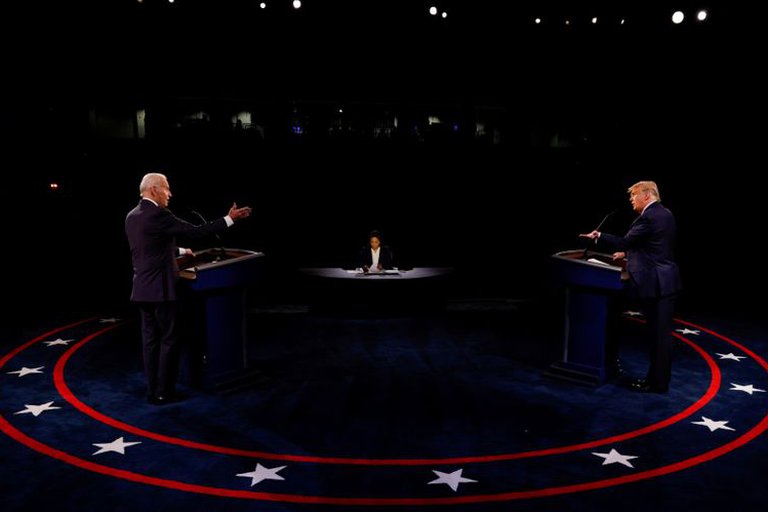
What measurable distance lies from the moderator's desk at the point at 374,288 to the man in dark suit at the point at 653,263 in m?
3.17

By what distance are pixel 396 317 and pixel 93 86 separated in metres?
8.46

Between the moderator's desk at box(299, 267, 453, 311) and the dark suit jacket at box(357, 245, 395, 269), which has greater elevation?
the dark suit jacket at box(357, 245, 395, 269)

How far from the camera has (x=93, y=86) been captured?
11.7 meters

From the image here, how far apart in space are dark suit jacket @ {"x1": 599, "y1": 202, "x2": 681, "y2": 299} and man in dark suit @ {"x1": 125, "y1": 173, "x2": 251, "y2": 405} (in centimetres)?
324

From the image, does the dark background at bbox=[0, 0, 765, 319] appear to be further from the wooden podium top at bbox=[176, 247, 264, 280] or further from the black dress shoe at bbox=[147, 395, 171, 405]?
the black dress shoe at bbox=[147, 395, 171, 405]

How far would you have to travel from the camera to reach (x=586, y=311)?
528 centimetres

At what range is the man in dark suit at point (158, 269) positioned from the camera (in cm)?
446

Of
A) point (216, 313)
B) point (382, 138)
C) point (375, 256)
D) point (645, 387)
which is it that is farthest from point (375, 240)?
point (382, 138)

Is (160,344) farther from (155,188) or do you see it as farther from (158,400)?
(155,188)

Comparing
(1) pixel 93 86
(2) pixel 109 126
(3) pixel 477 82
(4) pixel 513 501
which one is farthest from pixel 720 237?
(2) pixel 109 126

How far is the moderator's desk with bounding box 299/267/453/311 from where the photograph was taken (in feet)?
25.1

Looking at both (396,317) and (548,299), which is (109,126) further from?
(548,299)

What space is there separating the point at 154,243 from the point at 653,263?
415 cm

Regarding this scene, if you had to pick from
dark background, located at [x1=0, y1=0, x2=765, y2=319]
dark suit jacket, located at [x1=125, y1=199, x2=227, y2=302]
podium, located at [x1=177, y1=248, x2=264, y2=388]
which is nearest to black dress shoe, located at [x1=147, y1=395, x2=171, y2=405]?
podium, located at [x1=177, y1=248, x2=264, y2=388]
